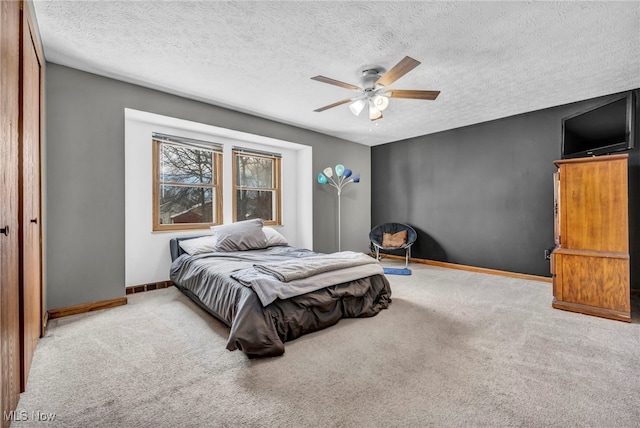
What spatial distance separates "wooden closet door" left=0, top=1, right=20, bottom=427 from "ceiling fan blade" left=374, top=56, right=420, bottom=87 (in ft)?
7.53

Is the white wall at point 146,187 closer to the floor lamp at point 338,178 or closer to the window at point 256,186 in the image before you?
the window at point 256,186

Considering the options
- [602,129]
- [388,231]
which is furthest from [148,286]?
[602,129]

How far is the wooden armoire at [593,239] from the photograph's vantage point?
2666mm

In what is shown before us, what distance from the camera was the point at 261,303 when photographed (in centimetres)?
213

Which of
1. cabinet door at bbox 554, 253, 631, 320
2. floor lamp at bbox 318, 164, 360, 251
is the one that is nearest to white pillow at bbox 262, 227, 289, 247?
floor lamp at bbox 318, 164, 360, 251

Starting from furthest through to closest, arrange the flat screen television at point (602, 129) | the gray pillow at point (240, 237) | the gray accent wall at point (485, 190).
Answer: the gray accent wall at point (485, 190), the gray pillow at point (240, 237), the flat screen television at point (602, 129)

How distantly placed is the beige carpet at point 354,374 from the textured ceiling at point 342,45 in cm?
246

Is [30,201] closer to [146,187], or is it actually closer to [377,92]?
[146,187]

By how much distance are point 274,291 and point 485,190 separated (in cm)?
405

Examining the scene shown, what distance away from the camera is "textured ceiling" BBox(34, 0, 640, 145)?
6.66 ft

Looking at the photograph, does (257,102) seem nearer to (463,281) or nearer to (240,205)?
(240,205)

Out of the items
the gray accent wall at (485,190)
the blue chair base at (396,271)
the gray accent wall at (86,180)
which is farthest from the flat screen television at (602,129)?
the gray accent wall at (86,180)

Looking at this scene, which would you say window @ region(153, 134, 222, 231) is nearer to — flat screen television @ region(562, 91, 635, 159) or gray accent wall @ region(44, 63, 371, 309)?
gray accent wall @ region(44, 63, 371, 309)

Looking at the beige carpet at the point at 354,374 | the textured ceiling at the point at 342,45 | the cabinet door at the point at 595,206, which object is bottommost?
the beige carpet at the point at 354,374
